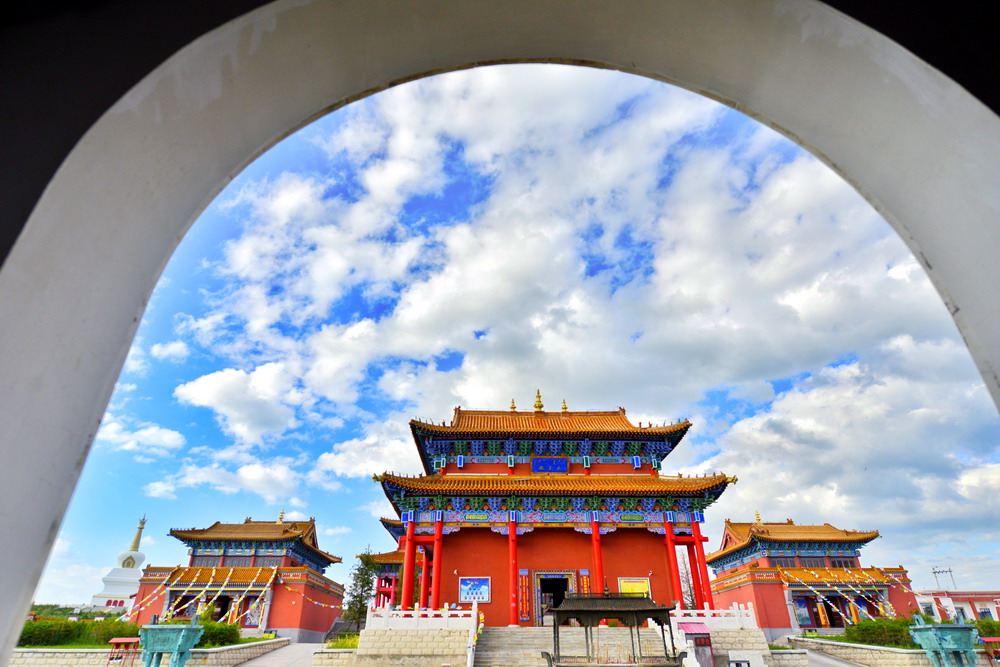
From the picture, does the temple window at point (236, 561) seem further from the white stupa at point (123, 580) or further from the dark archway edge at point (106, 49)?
the dark archway edge at point (106, 49)

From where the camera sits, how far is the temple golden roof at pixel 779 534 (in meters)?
32.3

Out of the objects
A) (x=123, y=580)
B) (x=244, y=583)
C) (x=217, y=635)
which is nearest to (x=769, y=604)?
(x=217, y=635)

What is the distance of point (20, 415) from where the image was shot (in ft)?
5.29

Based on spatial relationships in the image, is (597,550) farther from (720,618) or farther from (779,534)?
(779,534)

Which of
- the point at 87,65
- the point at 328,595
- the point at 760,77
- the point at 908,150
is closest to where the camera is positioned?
the point at 87,65

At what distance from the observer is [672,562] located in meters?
20.8

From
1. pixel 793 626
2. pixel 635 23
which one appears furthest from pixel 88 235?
pixel 793 626

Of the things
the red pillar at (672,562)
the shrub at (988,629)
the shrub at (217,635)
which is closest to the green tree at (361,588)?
the shrub at (217,635)

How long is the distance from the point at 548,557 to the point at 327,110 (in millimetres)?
21267

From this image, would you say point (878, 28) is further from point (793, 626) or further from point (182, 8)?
point (793, 626)

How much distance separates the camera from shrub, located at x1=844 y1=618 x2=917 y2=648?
21047 mm

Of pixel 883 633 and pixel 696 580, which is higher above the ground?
pixel 696 580

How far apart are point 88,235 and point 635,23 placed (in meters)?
2.31

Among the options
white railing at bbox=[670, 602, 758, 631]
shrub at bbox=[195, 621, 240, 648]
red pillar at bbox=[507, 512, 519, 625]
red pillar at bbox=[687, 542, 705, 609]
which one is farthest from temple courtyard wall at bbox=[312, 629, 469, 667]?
red pillar at bbox=[687, 542, 705, 609]
